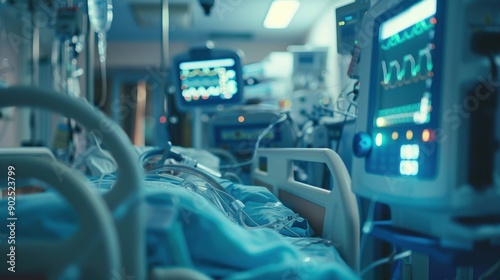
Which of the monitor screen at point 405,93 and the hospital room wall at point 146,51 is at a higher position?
the hospital room wall at point 146,51

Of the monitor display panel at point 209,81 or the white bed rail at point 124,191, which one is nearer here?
the white bed rail at point 124,191

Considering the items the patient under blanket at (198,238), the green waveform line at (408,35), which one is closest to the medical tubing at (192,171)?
the patient under blanket at (198,238)

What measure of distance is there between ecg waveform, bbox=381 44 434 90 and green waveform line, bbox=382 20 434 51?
32mm

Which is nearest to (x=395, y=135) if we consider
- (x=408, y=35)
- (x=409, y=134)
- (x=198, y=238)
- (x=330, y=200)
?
(x=409, y=134)

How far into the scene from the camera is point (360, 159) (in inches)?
35.6

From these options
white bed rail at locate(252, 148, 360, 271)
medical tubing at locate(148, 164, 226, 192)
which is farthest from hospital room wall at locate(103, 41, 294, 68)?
medical tubing at locate(148, 164, 226, 192)

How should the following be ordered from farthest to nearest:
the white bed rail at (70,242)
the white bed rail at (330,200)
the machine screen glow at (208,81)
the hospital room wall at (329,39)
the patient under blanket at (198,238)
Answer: the hospital room wall at (329,39) → the machine screen glow at (208,81) → the white bed rail at (330,200) → the patient under blanket at (198,238) → the white bed rail at (70,242)

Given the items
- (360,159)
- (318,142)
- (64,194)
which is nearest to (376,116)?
(360,159)

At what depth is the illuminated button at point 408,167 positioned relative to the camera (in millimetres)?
722

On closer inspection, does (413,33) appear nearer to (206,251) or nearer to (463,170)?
(463,170)

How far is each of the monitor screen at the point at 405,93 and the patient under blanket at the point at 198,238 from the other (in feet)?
0.74

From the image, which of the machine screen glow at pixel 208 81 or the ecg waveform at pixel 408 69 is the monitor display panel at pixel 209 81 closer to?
the machine screen glow at pixel 208 81

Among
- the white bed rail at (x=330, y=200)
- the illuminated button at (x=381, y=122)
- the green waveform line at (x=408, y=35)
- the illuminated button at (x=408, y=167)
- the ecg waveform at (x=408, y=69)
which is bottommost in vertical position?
the white bed rail at (x=330, y=200)

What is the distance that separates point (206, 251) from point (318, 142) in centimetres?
117
